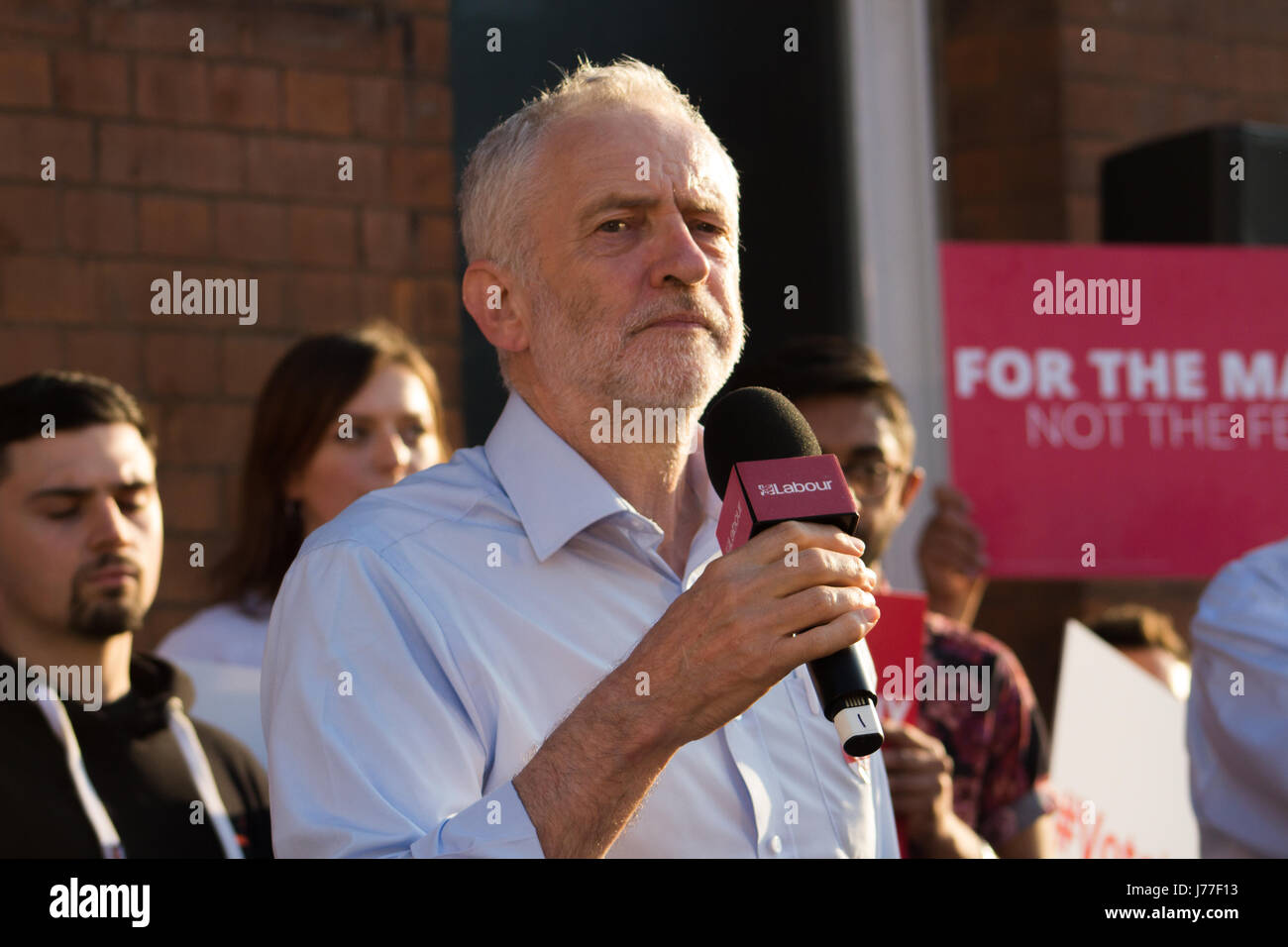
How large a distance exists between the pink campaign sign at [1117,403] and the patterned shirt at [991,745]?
1.94ft

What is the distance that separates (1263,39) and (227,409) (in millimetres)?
3853

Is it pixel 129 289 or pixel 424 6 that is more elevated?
pixel 424 6

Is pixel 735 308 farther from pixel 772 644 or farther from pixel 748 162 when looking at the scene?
pixel 748 162

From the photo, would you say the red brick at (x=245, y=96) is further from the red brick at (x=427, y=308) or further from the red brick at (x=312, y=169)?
the red brick at (x=427, y=308)

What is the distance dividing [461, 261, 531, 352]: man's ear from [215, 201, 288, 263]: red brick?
2.30 metres

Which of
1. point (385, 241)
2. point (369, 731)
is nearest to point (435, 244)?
point (385, 241)

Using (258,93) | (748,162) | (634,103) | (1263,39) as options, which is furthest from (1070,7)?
(634,103)

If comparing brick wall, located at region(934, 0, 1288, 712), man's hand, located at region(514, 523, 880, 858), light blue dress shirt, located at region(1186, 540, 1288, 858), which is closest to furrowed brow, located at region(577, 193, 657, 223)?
man's hand, located at region(514, 523, 880, 858)

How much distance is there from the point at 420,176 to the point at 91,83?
2.93 feet

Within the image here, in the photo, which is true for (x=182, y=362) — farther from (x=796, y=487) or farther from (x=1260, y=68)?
(x=1260, y=68)

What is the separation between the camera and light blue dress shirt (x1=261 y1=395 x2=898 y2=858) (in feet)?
5.57

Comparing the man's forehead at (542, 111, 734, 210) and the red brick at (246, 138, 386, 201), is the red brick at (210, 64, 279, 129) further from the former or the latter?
the man's forehead at (542, 111, 734, 210)

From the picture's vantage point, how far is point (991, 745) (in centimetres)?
323

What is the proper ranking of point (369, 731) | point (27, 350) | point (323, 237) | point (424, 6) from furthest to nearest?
point (424, 6) → point (323, 237) → point (27, 350) → point (369, 731)
